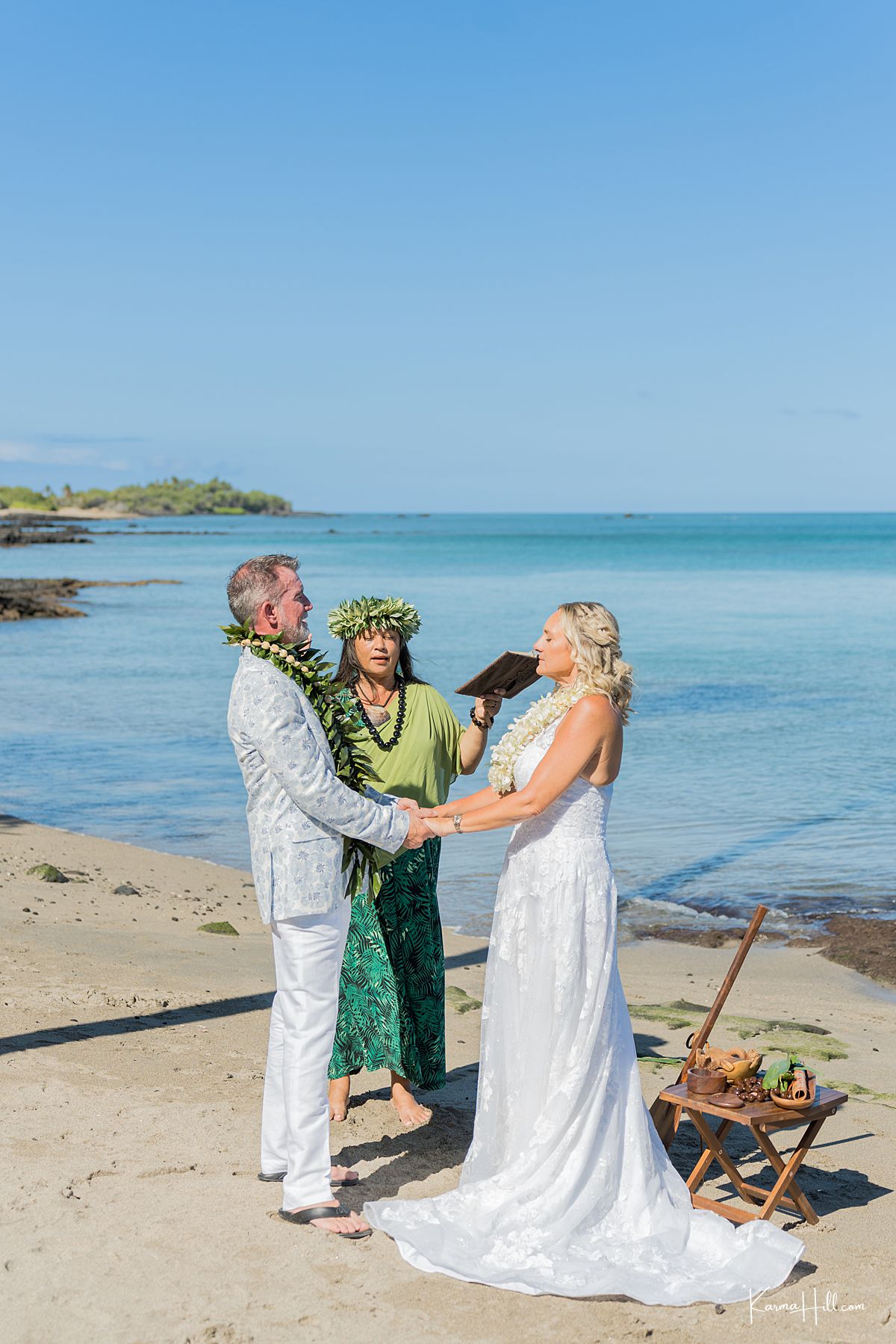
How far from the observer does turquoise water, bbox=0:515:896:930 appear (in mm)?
11930

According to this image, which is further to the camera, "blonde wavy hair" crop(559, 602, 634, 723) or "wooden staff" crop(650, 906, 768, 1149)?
"wooden staff" crop(650, 906, 768, 1149)

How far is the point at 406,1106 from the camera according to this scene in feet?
18.9

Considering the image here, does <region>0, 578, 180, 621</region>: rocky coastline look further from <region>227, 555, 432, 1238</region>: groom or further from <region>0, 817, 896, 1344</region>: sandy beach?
<region>227, 555, 432, 1238</region>: groom

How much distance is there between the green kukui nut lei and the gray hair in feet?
0.22

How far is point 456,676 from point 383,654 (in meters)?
22.3

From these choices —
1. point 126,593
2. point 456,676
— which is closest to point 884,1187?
point 456,676

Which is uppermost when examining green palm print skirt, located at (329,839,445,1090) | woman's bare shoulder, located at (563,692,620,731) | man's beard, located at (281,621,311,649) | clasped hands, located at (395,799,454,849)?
man's beard, located at (281,621,311,649)

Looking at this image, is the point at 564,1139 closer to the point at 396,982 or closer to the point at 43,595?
the point at 396,982

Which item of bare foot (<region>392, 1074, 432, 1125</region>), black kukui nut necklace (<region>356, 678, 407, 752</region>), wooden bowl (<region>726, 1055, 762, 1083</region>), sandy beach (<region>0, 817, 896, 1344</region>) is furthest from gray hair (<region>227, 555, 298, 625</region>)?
bare foot (<region>392, 1074, 432, 1125</region>)

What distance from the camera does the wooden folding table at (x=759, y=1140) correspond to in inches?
174

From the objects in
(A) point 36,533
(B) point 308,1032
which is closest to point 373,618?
(B) point 308,1032

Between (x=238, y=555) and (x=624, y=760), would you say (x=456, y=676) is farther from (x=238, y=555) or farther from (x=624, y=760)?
(x=238, y=555)

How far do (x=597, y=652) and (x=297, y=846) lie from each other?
122 centimetres

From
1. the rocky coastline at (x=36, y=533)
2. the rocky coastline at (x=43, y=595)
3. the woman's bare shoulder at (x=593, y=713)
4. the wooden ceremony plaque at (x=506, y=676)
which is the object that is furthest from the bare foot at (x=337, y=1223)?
the rocky coastline at (x=36, y=533)
